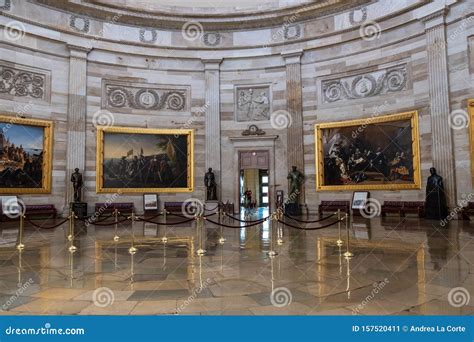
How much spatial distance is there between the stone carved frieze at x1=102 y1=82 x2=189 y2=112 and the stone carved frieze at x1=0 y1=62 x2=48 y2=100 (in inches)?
120

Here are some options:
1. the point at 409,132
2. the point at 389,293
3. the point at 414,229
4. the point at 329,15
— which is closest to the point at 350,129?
the point at 409,132

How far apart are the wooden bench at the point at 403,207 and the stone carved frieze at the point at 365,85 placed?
5.65 metres

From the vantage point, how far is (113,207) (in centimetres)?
1911

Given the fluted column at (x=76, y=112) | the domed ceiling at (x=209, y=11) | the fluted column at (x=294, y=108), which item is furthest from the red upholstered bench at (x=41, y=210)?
the fluted column at (x=294, y=108)

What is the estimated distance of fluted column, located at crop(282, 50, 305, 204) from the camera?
65.8ft

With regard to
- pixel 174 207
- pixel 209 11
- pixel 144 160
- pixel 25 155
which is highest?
pixel 209 11

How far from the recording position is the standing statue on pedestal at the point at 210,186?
1976 cm

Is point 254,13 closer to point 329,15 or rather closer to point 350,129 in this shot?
point 329,15

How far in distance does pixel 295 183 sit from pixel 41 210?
1290cm

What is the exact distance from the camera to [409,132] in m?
17.2

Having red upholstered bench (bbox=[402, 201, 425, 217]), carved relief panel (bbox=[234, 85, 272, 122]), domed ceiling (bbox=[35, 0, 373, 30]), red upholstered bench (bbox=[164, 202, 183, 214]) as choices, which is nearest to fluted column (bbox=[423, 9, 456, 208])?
red upholstered bench (bbox=[402, 201, 425, 217])

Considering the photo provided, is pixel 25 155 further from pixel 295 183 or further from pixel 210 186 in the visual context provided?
pixel 295 183

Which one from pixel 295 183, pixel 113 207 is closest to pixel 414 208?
pixel 295 183

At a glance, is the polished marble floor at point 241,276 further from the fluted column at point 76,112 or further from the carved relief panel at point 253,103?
the carved relief panel at point 253,103
